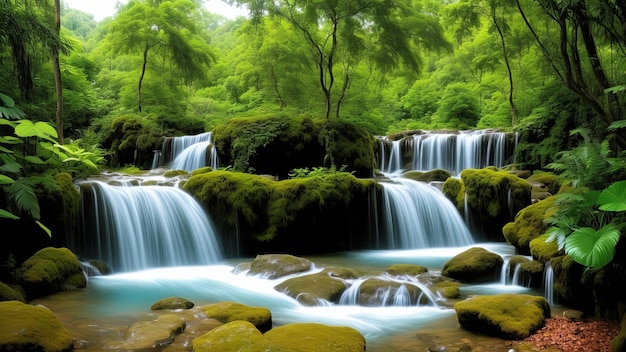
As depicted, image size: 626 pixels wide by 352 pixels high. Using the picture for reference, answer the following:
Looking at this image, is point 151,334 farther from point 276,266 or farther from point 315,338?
point 276,266

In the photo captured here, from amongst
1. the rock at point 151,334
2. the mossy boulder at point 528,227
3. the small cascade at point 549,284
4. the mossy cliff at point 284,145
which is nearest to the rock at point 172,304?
the rock at point 151,334

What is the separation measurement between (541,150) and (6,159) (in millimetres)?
17833

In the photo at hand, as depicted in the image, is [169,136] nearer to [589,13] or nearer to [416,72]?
[416,72]

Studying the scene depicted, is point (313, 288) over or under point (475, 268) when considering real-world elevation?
under

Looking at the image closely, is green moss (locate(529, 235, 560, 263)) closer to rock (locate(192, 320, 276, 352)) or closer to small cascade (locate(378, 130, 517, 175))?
rock (locate(192, 320, 276, 352))

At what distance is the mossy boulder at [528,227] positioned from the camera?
820 centimetres

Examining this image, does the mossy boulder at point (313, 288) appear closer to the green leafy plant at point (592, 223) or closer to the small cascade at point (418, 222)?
the green leafy plant at point (592, 223)

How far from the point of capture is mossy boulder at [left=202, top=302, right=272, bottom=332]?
520 cm

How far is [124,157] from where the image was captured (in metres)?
18.1

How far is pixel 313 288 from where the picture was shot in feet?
22.7

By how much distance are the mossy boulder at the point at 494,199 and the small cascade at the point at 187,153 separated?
27.8 ft

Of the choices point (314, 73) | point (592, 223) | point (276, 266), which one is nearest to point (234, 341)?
point (276, 266)

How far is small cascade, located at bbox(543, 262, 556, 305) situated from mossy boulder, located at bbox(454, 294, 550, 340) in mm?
982

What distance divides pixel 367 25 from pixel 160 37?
10407mm
